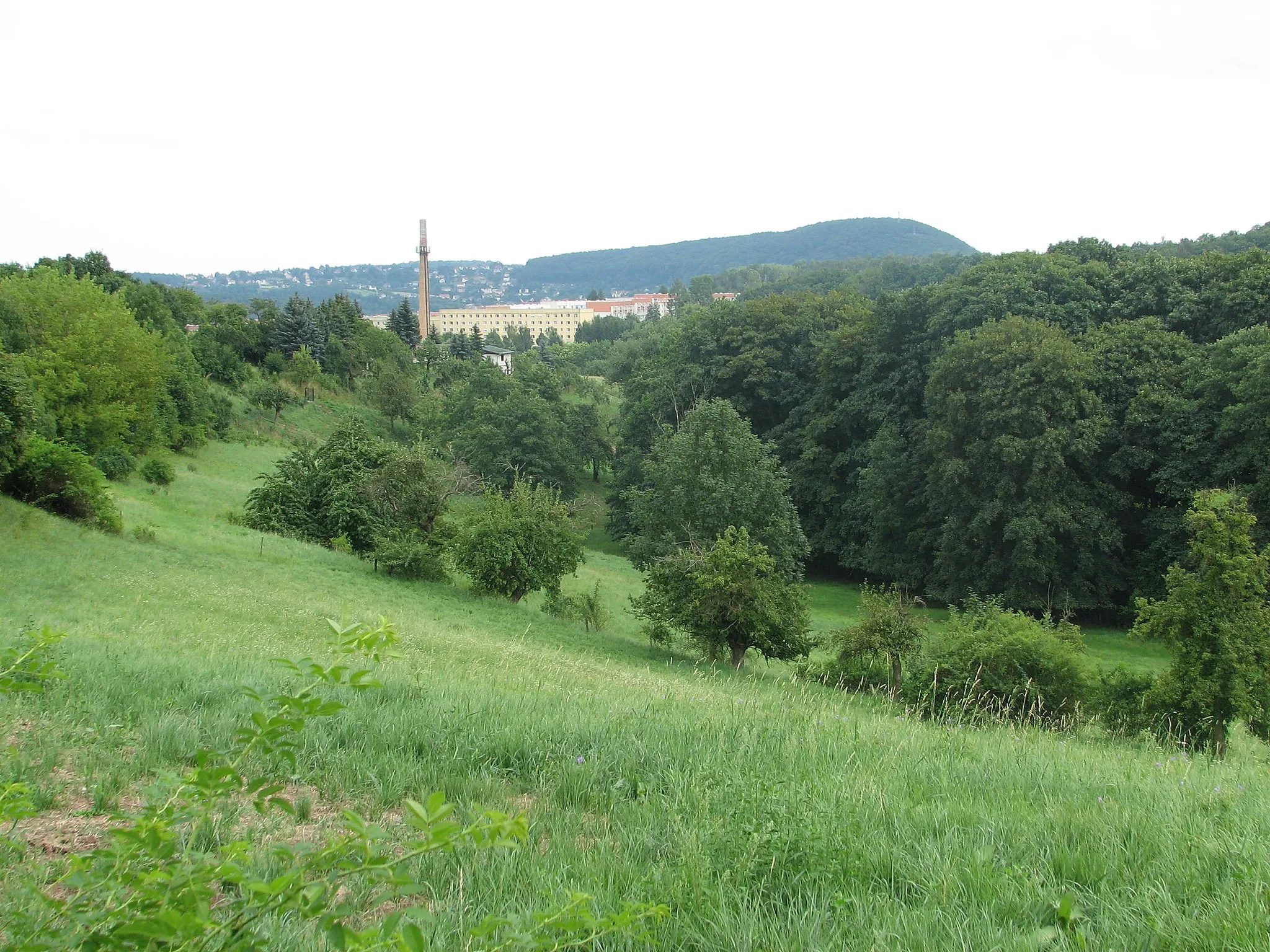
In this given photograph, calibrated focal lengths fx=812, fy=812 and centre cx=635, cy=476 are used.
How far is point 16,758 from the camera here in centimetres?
439

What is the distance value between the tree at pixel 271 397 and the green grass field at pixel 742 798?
50.1 m

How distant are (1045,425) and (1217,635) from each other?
1848 cm

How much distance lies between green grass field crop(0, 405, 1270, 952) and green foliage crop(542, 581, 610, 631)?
17384mm

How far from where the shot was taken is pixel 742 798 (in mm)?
3932

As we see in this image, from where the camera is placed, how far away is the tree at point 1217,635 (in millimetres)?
14016

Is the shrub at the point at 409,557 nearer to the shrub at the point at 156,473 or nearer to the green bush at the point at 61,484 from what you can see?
the green bush at the point at 61,484

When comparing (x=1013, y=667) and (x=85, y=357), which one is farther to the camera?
(x=85, y=357)

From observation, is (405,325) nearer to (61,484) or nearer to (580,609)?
(61,484)

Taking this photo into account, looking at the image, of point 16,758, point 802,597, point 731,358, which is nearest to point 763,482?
point 802,597

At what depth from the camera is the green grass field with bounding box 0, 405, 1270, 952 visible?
2.98 m

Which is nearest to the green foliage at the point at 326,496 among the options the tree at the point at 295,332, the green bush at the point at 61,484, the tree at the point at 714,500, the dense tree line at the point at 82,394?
the dense tree line at the point at 82,394

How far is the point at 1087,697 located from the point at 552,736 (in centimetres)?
1484

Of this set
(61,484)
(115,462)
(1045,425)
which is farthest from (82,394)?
(1045,425)

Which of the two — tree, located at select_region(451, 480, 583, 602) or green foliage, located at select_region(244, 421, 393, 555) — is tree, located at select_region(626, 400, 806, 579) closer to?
tree, located at select_region(451, 480, 583, 602)
